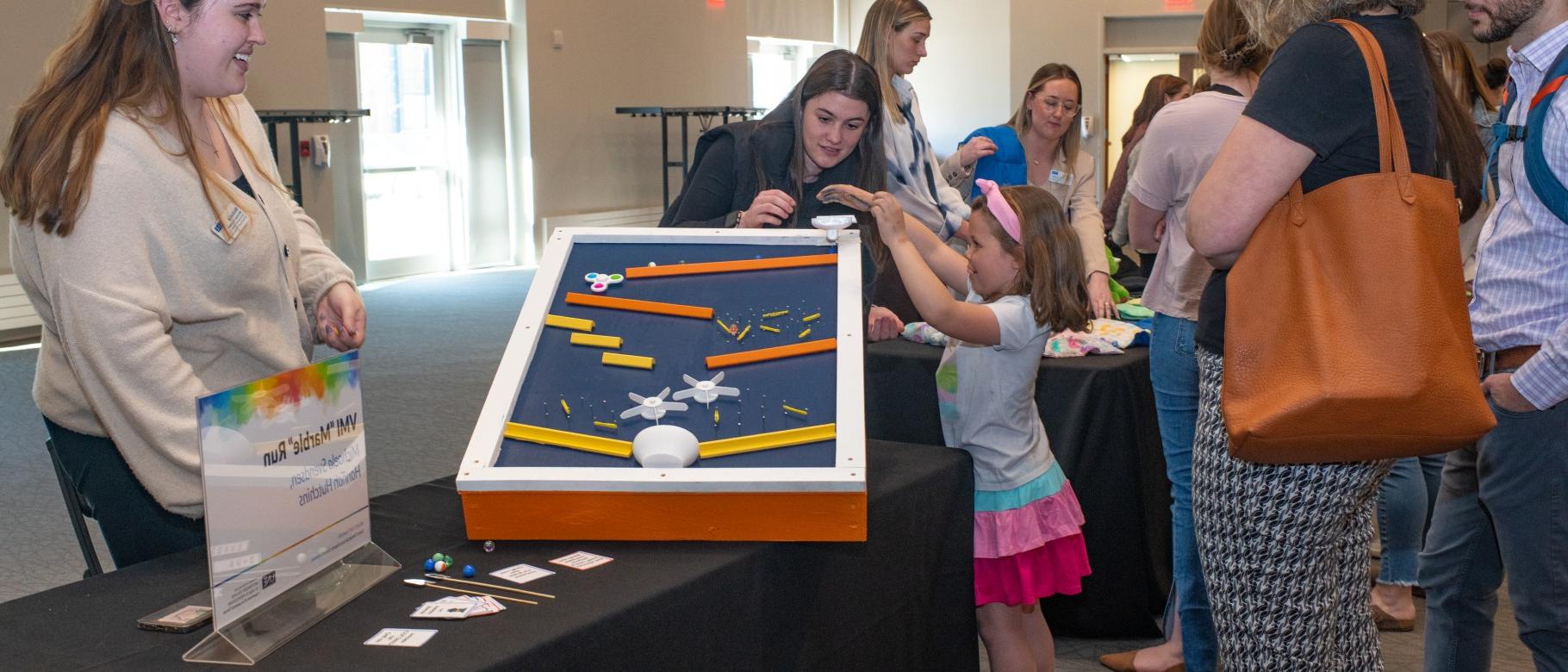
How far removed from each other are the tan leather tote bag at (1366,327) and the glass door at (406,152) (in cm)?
823

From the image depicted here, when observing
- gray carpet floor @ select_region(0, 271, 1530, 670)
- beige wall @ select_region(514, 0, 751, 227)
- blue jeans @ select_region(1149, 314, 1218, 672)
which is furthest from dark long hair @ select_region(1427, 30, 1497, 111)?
beige wall @ select_region(514, 0, 751, 227)

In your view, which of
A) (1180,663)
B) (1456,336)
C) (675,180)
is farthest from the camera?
(675,180)

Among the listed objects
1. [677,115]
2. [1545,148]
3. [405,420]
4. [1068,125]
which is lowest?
[405,420]

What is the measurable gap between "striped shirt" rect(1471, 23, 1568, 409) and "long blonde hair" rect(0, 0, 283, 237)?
1636 mm

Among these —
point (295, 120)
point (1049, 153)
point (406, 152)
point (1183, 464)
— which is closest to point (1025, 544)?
point (1183, 464)

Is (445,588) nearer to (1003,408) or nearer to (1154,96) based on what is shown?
(1003,408)

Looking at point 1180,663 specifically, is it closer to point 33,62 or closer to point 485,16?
point 33,62

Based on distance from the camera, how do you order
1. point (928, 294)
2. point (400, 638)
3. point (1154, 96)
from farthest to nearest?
point (1154, 96), point (928, 294), point (400, 638)

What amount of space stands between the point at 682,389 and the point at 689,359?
6 centimetres

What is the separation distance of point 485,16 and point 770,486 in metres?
8.74

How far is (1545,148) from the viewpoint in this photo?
1.55 meters

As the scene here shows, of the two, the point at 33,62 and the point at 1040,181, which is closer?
the point at 1040,181

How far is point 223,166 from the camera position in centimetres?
166

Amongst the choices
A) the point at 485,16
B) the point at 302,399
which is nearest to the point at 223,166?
the point at 302,399
